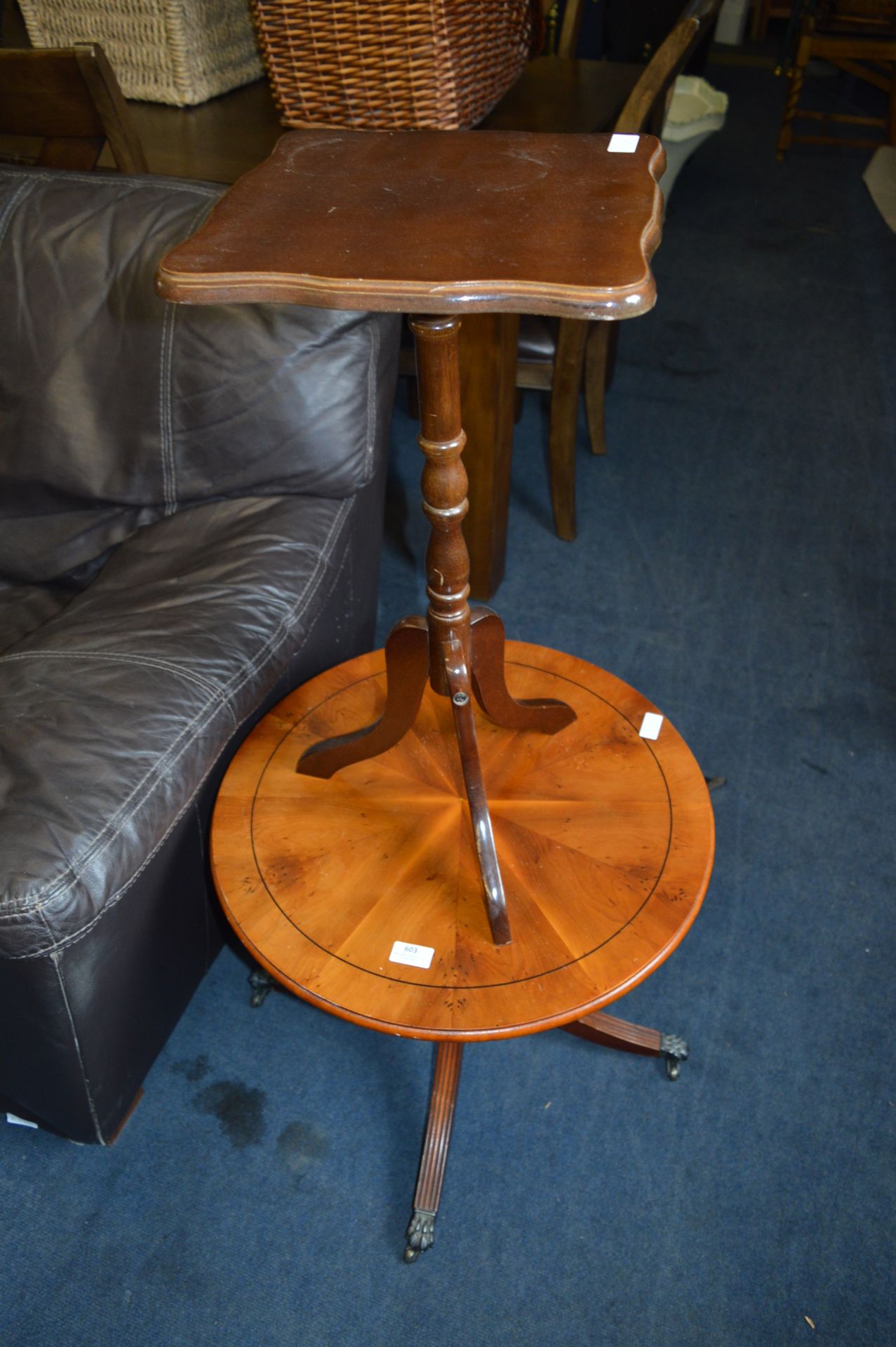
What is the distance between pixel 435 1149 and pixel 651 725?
1.82 feet

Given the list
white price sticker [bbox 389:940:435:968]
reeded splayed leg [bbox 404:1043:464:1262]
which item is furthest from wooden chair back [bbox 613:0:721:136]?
reeded splayed leg [bbox 404:1043:464:1262]

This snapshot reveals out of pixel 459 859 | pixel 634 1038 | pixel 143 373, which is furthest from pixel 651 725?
pixel 143 373

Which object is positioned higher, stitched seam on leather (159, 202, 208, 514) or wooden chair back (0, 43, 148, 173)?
wooden chair back (0, 43, 148, 173)

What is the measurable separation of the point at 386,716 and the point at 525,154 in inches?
23.0

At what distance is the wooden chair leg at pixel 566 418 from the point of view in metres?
1.86

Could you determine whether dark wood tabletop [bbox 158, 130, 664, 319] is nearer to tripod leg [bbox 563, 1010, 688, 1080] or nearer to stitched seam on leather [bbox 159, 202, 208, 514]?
stitched seam on leather [bbox 159, 202, 208, 514]

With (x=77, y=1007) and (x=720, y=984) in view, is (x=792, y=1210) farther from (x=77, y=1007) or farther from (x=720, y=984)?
(x=77, y=1007)

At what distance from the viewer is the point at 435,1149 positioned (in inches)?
48.0

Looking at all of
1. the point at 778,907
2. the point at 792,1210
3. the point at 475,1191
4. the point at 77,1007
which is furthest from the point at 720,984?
the point at 77,1007

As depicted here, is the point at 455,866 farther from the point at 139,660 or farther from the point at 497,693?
the point at 139,660

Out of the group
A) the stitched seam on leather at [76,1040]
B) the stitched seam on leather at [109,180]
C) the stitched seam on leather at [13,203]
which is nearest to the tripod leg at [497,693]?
the stitched seam on leather at [76,1040]

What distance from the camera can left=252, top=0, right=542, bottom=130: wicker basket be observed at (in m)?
1.30

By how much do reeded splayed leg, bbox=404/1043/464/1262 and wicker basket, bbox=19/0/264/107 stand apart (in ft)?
5.17

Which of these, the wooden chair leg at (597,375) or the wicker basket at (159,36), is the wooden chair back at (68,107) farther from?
the wooden chair leg at (597,375)
